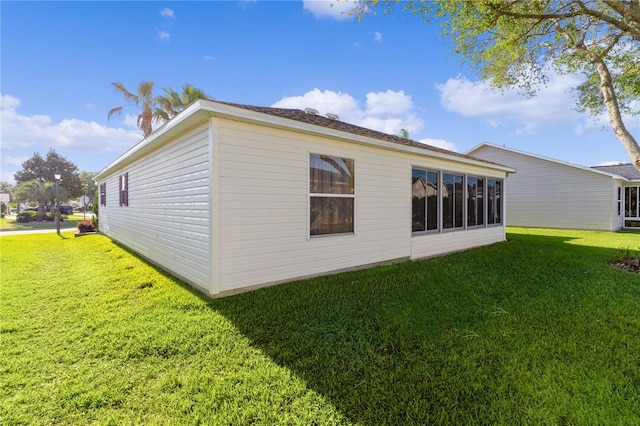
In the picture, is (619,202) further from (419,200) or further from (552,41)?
(419,200)

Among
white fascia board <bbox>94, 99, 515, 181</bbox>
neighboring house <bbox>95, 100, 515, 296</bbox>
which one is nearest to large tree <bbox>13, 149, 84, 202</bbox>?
neighboring house <bbox>95, 100, 515, 296</bbox>

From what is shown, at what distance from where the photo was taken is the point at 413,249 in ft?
24.0

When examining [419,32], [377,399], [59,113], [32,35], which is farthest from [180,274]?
[59,113]

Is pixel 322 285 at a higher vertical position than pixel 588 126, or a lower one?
lower

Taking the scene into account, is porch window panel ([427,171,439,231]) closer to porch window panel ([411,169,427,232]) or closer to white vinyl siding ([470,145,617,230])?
porch window panel ([411,169,427,232])

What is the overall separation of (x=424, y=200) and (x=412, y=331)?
15.8 ft

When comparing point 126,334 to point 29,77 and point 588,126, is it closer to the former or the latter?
point 29,77

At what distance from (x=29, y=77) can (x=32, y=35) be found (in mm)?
2186

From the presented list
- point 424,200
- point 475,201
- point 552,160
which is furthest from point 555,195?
point 424,200

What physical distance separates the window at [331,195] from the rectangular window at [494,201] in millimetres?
6553

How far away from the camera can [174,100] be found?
16.0m

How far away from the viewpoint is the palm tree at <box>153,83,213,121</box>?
15781 mm

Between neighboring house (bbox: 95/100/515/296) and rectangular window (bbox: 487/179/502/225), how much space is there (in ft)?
6.99

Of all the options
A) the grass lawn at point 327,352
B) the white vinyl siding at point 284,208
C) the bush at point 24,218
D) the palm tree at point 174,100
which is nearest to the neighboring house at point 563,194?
the grass lawn at point 327,352
